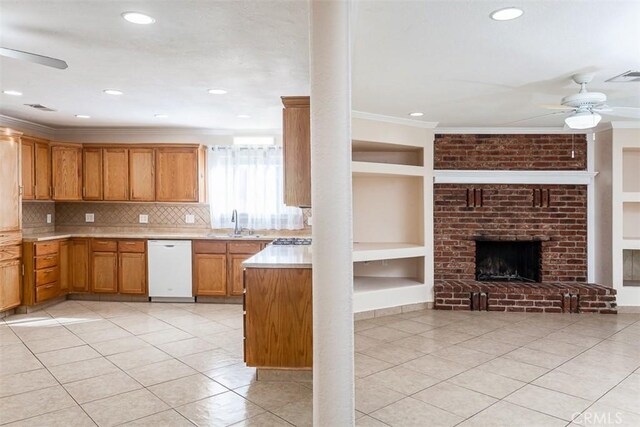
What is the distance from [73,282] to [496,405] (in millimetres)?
5699

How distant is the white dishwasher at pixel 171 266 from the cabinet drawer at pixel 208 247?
0.11m

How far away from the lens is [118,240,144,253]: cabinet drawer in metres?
5.92

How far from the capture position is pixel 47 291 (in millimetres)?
5578

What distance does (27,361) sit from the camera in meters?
3.71

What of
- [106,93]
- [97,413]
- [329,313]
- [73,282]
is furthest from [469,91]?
[73,282]

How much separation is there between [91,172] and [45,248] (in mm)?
1273

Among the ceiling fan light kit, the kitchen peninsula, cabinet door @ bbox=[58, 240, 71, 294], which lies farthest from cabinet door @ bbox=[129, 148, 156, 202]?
the ceiling fan light kit

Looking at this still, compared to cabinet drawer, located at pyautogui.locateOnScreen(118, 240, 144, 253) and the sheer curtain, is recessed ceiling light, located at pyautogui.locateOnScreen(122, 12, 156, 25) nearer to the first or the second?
the sheer curtain

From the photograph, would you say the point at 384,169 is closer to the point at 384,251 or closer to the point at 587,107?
the point at 384,251

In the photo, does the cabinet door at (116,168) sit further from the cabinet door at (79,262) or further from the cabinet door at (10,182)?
the cabinet door at (10,182)

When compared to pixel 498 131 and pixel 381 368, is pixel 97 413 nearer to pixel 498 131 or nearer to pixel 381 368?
pixel 381 368

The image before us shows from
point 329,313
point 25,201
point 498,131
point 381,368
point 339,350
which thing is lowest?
point 381,368

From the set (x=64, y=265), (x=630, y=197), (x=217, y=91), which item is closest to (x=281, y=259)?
(x=217, y=91)

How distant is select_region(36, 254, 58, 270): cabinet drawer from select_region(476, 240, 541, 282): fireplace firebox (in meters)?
5.96
